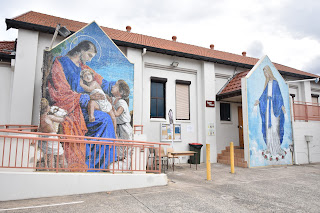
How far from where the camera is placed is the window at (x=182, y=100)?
496 inches

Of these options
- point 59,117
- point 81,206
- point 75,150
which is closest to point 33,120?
point 59,117

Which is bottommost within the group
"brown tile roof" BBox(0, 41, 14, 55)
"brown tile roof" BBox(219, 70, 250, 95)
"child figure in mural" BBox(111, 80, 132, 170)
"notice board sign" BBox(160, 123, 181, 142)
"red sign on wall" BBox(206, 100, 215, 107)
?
"notice board sign" BBox(160, 123, 181, 142)

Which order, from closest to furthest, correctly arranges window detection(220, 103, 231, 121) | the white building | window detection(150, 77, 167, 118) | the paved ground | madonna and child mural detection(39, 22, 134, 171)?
the paved ground → madonna and child mural detection(39, 22, 134, 171) → the white building → window detection(150, 77, 167, 118) → window detection(220, 103, 231, 121)

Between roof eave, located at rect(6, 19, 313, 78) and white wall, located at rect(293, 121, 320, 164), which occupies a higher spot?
roof eave, located at rect(6, 19, 313, 78)

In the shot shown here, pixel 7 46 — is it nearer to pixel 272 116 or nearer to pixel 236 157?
pixel 236 157

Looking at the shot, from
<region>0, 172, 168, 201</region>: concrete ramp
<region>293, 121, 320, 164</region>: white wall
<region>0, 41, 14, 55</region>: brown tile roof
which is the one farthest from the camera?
<region>293, 121, 320, 164</region>: white wall

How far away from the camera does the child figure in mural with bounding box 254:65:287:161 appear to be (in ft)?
36.8

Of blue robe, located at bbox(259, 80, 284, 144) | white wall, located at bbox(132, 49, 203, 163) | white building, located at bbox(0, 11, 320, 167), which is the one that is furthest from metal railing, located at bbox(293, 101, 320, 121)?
white wall, located at bbox(132, 49, 203, 163)

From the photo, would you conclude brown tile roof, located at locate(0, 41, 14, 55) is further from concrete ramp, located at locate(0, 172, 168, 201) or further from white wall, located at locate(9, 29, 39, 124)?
concrete ramp, located at locate(0, 172, 168, 201)

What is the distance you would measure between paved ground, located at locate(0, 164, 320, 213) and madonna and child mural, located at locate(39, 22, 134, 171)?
73.2 inches

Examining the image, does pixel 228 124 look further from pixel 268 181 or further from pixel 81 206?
pixel 81 206

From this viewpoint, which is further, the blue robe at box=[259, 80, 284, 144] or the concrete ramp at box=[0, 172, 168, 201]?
the blue robe at box=[259, 80, 284, 144]

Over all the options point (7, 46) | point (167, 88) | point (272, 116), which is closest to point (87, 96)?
point (167, 88)

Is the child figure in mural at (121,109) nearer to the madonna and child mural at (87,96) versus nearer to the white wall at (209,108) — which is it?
the madonna and child mural at (87,96)
